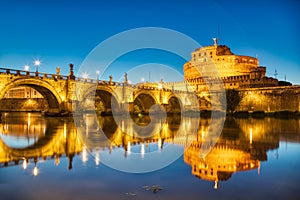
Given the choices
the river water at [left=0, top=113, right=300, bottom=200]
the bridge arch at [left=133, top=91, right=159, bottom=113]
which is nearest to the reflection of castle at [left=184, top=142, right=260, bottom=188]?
the river water at [left=0, top=113, right=300, bottom=200]

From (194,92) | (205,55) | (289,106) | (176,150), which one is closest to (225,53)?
(205,55)

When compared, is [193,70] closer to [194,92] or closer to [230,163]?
[194,92]

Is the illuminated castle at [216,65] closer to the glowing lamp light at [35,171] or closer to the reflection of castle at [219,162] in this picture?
the reflection of castle at [219,162]

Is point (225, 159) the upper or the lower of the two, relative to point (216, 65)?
lower

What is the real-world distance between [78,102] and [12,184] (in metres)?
34.2

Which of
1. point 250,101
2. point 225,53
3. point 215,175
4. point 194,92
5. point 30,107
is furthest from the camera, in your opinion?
point 225,53

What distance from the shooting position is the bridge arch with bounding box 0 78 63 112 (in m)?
31.4

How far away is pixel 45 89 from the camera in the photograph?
36500 mm

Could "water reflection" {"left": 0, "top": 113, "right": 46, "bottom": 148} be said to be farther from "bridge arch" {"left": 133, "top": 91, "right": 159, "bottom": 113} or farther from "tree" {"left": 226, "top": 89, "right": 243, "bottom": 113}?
"tree" {"left": 226, "top": 89, "right": 243, "bottom": 113}

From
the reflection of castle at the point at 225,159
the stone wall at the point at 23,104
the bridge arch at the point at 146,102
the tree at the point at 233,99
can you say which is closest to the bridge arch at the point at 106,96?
the bridge arch at the point at 146,102

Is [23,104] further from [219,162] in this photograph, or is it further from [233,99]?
[219,162]

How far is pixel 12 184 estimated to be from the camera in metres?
7.17

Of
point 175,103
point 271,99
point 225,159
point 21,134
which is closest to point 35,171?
point 225,159

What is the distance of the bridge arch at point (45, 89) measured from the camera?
103 ft
